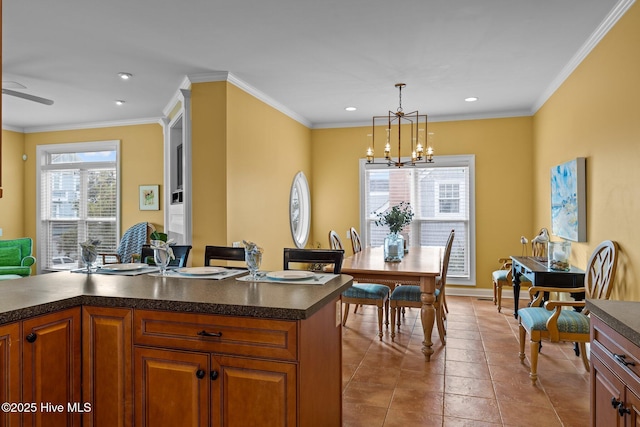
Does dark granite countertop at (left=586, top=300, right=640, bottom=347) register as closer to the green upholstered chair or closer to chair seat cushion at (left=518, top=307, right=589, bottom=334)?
chair seat cushion at (left=518, top=307, right=589, bottom=334)

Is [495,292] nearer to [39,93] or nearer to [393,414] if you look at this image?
[393,414]

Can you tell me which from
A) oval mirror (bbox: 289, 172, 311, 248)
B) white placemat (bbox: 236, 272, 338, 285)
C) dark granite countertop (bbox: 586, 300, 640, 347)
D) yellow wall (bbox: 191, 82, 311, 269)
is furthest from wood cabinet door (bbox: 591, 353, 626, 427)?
oval mirror (bbox: 289, 172, 311, 248)

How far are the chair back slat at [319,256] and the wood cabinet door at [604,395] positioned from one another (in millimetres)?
1406

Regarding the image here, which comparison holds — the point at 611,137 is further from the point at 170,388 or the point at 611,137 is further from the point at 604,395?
the point at 170,388

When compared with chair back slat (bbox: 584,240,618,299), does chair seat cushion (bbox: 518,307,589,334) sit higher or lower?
lower

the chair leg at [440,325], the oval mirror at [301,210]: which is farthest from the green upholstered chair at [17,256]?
the chair leg at [440,325]

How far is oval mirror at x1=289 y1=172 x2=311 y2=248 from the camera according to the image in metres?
6.44

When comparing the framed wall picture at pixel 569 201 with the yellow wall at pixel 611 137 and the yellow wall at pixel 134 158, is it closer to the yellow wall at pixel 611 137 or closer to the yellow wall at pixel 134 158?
the yellow wall at pixel 611 137

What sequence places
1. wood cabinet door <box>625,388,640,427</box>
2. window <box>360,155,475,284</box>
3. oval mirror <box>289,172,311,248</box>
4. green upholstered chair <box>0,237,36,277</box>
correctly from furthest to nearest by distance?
1. oval mirror <box>289,172,311,248</box>
2. window <box>360,155,475,284</box>
3. green upholstered chair <box>0,237,36,277</box>
4. wood cabinet door <box>625,388,640,427</box>

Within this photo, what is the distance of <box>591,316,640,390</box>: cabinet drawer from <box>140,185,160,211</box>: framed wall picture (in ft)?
19.2

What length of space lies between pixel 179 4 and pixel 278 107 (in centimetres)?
271

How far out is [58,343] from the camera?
73.1 inches

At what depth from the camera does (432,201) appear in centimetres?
651

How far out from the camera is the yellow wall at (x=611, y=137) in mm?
2877
